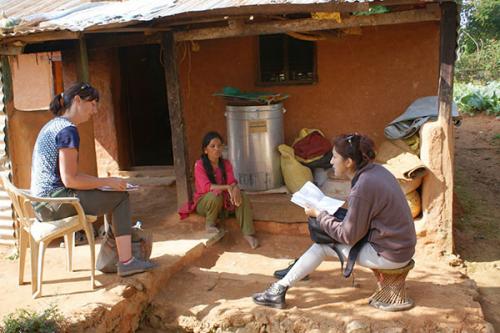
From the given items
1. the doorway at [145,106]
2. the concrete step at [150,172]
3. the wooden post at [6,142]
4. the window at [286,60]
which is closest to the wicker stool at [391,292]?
the window at [286,60]

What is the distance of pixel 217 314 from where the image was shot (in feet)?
14.3

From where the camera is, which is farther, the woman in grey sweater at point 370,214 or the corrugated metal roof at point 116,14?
the corrugated metal roof at point 116,14

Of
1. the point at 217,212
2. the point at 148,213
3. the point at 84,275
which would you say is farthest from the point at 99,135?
the point at 84,275

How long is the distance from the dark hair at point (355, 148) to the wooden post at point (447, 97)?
1.93 meters

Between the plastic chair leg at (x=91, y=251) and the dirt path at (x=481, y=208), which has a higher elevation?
the plastic chair leg at (x=91, y=251)

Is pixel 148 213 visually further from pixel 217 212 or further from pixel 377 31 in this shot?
pixel 377 31

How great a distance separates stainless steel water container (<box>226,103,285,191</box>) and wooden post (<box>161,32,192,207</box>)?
81cm

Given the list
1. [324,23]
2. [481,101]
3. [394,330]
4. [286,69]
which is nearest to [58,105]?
[324,23]

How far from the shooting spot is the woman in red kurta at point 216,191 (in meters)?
5.71

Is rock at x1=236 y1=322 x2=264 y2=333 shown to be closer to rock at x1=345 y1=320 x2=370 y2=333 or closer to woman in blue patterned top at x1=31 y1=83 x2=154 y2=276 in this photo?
rock at x1=345 y1=320 x2=370 y2=333

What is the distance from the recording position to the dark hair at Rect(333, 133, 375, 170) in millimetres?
3814

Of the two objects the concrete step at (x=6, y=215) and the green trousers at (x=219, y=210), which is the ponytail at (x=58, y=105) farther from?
the concrete step at (x=6, y=215)

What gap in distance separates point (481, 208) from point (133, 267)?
5137mm

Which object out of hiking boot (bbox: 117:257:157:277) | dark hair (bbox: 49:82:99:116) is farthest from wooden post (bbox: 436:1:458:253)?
dark hair (bbox: 49:82:99:116)
